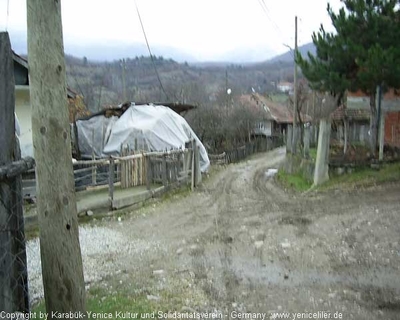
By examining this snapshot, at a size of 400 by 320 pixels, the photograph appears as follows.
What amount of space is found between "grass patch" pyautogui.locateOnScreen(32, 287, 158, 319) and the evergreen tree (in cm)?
966

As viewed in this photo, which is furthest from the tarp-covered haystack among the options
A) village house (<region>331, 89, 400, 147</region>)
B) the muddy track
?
village house (<region>331, 89, 400, 147</region>)

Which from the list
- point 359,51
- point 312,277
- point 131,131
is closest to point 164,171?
point 131,131

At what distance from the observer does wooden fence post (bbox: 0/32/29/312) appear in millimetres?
2824

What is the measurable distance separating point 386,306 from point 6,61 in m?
4.63

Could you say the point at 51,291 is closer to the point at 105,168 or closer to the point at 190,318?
the point at 190,318

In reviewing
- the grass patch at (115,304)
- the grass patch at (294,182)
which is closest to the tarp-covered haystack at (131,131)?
the grass patch at (294,182)

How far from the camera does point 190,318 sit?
15.8 feet

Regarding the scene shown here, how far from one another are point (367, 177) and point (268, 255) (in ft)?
24.6

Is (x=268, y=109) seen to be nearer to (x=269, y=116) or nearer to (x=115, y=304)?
(x=269, y=116)

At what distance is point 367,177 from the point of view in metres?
13.4

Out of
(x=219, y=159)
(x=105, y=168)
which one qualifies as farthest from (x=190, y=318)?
(x=219, y=159)

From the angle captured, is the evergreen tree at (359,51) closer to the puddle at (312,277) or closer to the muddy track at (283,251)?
the muddy track at (283,251)

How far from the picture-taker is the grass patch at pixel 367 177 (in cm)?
1288

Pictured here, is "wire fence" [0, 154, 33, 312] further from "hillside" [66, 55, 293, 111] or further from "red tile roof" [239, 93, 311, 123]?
"red tile roof" [239, 93, 311, 123]
